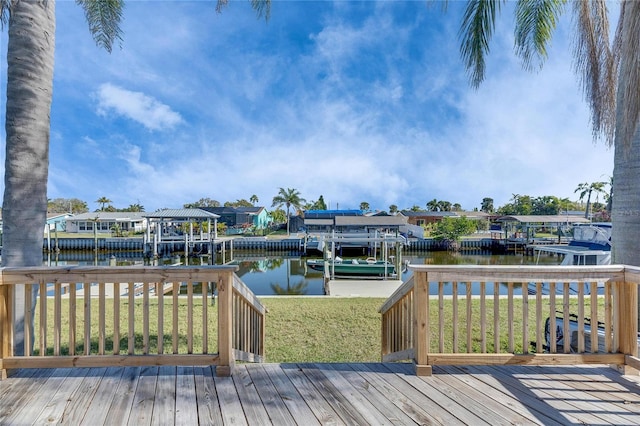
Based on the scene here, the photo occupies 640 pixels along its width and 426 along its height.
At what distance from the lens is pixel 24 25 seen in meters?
3.46

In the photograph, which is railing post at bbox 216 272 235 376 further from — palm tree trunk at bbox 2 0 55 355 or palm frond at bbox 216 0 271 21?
palm frond at bbox 216 0 271 21

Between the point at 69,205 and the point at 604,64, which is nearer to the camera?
the point at 604,64

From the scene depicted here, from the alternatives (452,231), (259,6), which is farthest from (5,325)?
(452,231)

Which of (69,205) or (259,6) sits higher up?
(259,6)

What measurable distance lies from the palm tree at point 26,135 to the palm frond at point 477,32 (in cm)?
583

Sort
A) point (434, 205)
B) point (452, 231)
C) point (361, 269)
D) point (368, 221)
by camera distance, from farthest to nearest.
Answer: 1. point (434, 205)
2. point (452, 231)
3. point (368, 221)
4. point (361, 269)

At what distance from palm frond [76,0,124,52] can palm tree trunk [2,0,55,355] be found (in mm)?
2362

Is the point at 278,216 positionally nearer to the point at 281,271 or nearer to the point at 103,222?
the point at 103,222

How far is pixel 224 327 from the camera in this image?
268 cm

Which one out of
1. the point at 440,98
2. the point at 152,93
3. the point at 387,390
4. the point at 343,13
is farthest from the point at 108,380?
the point at 152,93

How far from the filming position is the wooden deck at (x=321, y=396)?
2.07 m

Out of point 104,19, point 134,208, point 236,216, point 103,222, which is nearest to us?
point 104,19

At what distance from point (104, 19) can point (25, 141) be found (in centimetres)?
367

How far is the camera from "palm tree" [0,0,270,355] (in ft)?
10.8
